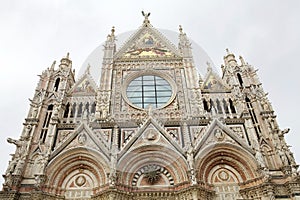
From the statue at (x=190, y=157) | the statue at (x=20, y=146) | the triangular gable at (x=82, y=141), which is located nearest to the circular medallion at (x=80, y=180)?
the triangular gable at (x=82, y=141)

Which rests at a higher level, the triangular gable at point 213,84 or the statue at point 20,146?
the triangular gable at point 213,84

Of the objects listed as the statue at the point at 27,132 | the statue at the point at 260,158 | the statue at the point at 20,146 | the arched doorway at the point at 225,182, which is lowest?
the arched doorway at the point at 225,182

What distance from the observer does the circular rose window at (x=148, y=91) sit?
16375mm

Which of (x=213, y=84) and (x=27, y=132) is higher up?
(x=213, y=84)

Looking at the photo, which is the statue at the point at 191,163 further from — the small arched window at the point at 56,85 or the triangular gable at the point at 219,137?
the small arched window at the point at 56,85

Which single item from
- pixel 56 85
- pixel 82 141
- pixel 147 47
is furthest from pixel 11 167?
pixel 147 47

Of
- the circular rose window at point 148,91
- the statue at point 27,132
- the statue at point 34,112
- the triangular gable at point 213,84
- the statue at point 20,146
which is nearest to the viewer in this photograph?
the statue at point 20,146

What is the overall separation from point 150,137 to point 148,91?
413cm

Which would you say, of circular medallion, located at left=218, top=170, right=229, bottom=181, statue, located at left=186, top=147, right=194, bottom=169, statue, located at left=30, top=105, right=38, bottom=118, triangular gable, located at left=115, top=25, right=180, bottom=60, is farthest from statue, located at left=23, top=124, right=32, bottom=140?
circular medallion, located at left=218, top=170, right=229, bottom=181

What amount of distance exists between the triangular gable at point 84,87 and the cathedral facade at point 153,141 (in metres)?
0.07

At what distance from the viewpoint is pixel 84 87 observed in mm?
17469

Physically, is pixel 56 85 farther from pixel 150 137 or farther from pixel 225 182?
pixel 225 182

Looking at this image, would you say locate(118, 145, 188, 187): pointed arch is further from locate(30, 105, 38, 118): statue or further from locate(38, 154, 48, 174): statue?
locate(30, 105, 38, 118): statue

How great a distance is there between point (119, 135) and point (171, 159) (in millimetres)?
2914
